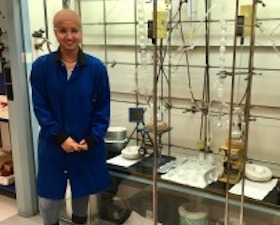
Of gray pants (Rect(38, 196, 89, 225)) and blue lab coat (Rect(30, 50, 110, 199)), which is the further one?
gray pants (Rect(38, 196, 89, 225))

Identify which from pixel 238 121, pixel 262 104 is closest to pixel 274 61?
pixel 262 104

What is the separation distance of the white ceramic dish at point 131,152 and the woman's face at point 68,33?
0.90m

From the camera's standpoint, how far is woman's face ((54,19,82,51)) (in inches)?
67.4

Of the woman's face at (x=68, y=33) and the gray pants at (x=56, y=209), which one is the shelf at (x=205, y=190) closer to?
the gray pants at (x=56, y=209)

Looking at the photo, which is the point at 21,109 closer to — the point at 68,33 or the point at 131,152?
the point at 131,152

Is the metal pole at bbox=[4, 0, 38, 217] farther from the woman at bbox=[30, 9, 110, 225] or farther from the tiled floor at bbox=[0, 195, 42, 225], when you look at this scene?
the woman at bbox=[30, 9, 110, 225]

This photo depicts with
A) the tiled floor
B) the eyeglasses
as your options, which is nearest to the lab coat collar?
the eyeglasses

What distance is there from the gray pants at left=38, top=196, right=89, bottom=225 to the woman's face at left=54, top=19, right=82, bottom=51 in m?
0.83

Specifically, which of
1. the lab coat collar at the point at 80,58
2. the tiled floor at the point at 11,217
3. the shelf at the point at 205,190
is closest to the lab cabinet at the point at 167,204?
the shelf at the point at 205,190

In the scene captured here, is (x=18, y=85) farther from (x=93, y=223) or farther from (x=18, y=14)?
(x=93, y=223)

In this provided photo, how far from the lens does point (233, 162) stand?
1.97m

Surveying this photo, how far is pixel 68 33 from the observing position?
1.72 metres

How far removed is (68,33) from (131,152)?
0.98 m

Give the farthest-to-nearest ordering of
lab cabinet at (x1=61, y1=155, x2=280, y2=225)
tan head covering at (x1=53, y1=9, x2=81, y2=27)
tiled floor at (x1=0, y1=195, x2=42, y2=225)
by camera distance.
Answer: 1. tiled floor at (x1=0, y1=195, x2=42, y2=225)
2. lab cabinet at (x1=61, y1=155, x2=280, y2=225)
3. tan head covering at (x1=53, y1=9, x2=81, y2=27)
